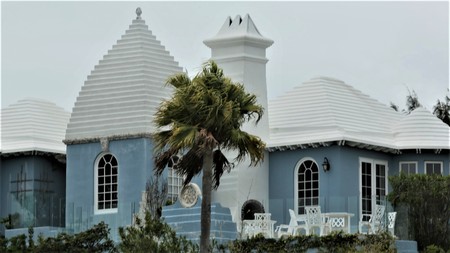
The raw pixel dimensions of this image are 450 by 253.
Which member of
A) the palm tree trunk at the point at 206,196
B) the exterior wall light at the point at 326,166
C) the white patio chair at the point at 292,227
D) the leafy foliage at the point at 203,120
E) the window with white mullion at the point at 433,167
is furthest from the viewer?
the window with white mullion at the point at 433,167

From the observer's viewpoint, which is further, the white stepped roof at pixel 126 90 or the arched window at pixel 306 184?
the white stepped roof at pixel 126 90

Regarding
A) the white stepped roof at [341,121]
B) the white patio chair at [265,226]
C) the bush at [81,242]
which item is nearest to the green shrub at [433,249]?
the white patio chair at [265,226]

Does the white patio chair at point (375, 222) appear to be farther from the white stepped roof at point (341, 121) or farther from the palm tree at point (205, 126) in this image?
the palm tree at point (205, 126)

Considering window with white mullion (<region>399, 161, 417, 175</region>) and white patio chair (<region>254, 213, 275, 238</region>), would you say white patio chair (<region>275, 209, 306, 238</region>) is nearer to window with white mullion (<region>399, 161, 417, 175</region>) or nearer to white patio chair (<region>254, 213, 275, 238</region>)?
white patio chair (<region>254, 213, 275, 238</region>)

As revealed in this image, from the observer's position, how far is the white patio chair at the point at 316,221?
44.7 meters

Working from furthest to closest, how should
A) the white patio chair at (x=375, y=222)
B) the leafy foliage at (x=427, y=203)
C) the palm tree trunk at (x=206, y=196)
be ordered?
the leafy foliage at (x=427, y=203) → the white patio chair at (x=375, y=222) → the palm tree trunk at (x=206, y=196)

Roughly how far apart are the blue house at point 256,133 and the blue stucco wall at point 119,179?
3 cm

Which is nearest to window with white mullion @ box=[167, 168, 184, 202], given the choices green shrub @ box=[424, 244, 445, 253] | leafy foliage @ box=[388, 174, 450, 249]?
leafy foliage @ box=[388, 174, 450, 249]

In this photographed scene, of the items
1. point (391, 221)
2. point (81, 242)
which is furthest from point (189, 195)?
point (391, 221)

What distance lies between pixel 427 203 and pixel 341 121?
3938 millimetres

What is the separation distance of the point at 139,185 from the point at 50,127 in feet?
19.7

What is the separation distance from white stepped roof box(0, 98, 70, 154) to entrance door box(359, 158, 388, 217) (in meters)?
9.49

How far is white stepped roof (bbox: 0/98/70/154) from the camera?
51.7m

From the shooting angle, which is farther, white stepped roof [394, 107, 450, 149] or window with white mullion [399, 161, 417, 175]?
window with white mullion [399, 161, 417, 175]
